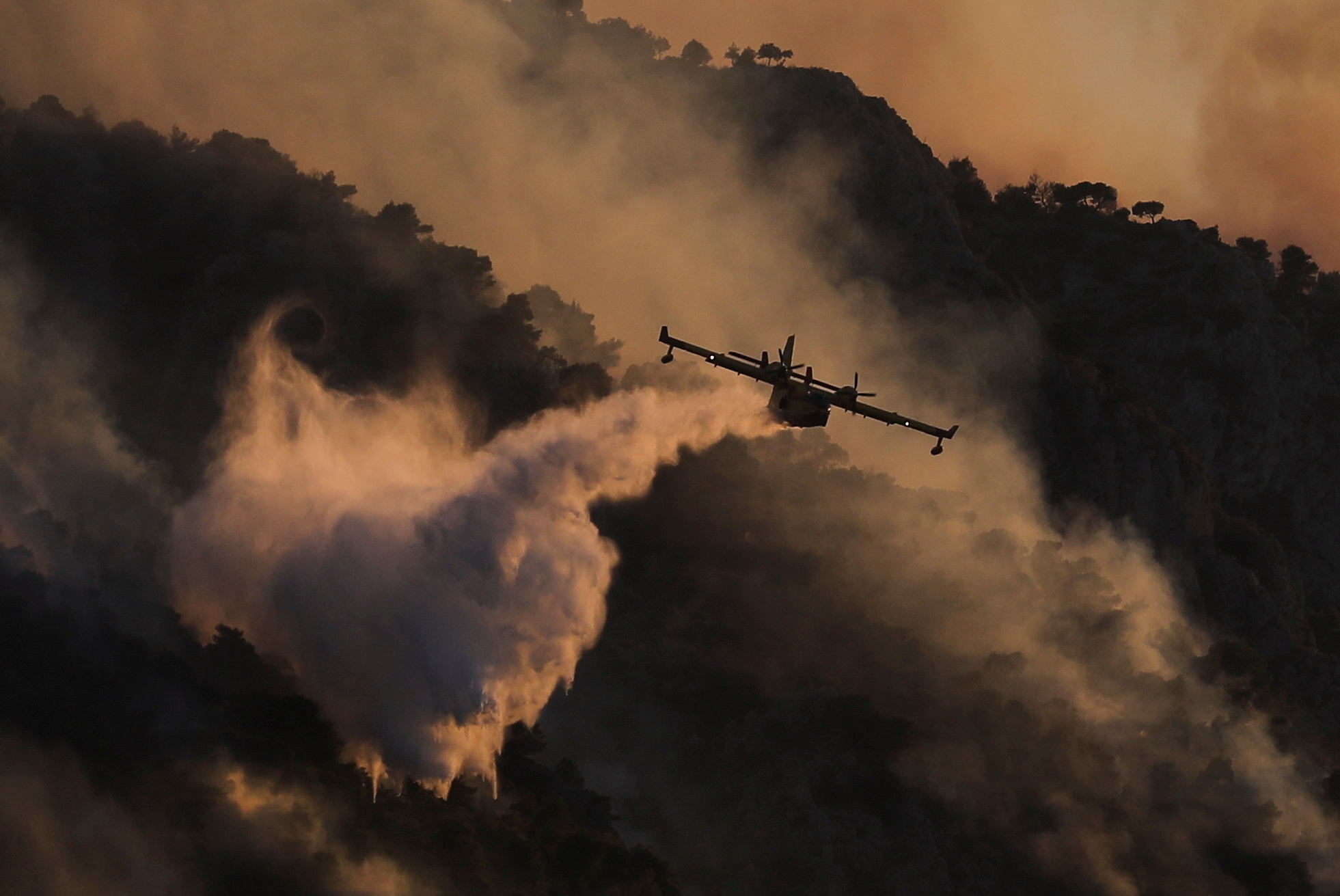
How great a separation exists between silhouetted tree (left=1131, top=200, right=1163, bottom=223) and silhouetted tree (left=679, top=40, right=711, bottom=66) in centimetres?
5201

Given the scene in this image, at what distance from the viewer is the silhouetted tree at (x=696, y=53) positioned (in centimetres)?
Answer: 18538

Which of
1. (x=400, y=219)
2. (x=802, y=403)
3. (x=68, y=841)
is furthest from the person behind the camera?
(x=400, y=219)

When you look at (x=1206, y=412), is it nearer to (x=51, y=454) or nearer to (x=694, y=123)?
A: (x=694, y=123)

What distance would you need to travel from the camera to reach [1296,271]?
19175 cm

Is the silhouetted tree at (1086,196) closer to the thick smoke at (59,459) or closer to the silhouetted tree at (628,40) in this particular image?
the silhouetted tree at (628,40)

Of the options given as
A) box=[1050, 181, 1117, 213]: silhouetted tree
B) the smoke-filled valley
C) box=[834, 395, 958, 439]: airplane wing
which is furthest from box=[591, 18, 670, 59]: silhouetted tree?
box=[834, 395, 958, 439]: airplane wing

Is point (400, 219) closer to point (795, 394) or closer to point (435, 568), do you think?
point (435, 568)

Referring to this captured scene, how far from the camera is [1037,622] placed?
124 m

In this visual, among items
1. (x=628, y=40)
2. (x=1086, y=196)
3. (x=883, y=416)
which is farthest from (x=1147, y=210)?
(x=883, y=416)

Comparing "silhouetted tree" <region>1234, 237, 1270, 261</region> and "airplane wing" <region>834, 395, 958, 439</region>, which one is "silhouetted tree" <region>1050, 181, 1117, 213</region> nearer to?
"silhouetted tree" <region>1234, 237, 1270, 261</region>

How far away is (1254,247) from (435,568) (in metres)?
132

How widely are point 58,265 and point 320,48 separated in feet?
144

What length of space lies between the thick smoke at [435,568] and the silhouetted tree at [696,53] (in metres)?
96.2

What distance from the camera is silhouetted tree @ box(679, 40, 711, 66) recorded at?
185 m
